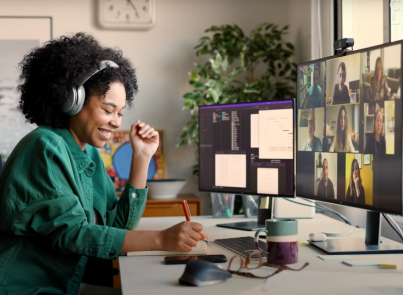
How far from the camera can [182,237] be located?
1.23 metres

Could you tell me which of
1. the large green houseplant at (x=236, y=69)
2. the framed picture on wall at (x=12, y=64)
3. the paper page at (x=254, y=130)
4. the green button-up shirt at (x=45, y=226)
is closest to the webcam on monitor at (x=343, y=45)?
the paper page at (x=254, y=130)

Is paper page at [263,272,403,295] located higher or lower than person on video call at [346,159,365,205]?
lower

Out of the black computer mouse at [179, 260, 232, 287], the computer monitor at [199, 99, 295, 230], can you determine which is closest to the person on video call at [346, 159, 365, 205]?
the computer monitor at [199, 99, 295, 230]

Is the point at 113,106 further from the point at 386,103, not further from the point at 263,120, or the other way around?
the point at 386,103

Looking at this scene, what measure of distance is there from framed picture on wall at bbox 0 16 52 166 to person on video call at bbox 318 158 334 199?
250 centimetres

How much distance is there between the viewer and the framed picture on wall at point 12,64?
3369 millimetres

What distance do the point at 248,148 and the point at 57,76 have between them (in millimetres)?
702

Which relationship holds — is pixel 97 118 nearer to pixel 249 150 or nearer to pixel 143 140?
pixel 143 140

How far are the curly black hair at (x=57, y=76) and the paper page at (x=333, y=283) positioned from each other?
756 millimetres

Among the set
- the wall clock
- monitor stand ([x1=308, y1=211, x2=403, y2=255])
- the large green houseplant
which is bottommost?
monitor stand ([x1=308, y1=211, x2=403, y2=255])

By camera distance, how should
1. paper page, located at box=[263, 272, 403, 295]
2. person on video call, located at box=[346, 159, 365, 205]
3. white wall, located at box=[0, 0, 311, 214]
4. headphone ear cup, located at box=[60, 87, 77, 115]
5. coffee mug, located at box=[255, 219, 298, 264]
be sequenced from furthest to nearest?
white wall, located at box=[0, 0, 311, 214], headphone ear cup, located at box=[60, 87, 77, 115], person on video call, located at box=[346, 159, 365, 205], coffee mug, located at box=[255, 219, 298, 264], paper page, located at box=[263, 272, 403, 295]

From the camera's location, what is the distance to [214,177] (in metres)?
1.87

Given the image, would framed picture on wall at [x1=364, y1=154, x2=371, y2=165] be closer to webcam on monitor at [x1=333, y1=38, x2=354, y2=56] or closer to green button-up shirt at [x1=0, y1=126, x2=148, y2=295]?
webcam on monitor at [x1=333, y1=38, x2=354, y2=56]

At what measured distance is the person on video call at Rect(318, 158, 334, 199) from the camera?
1380 millimetres
